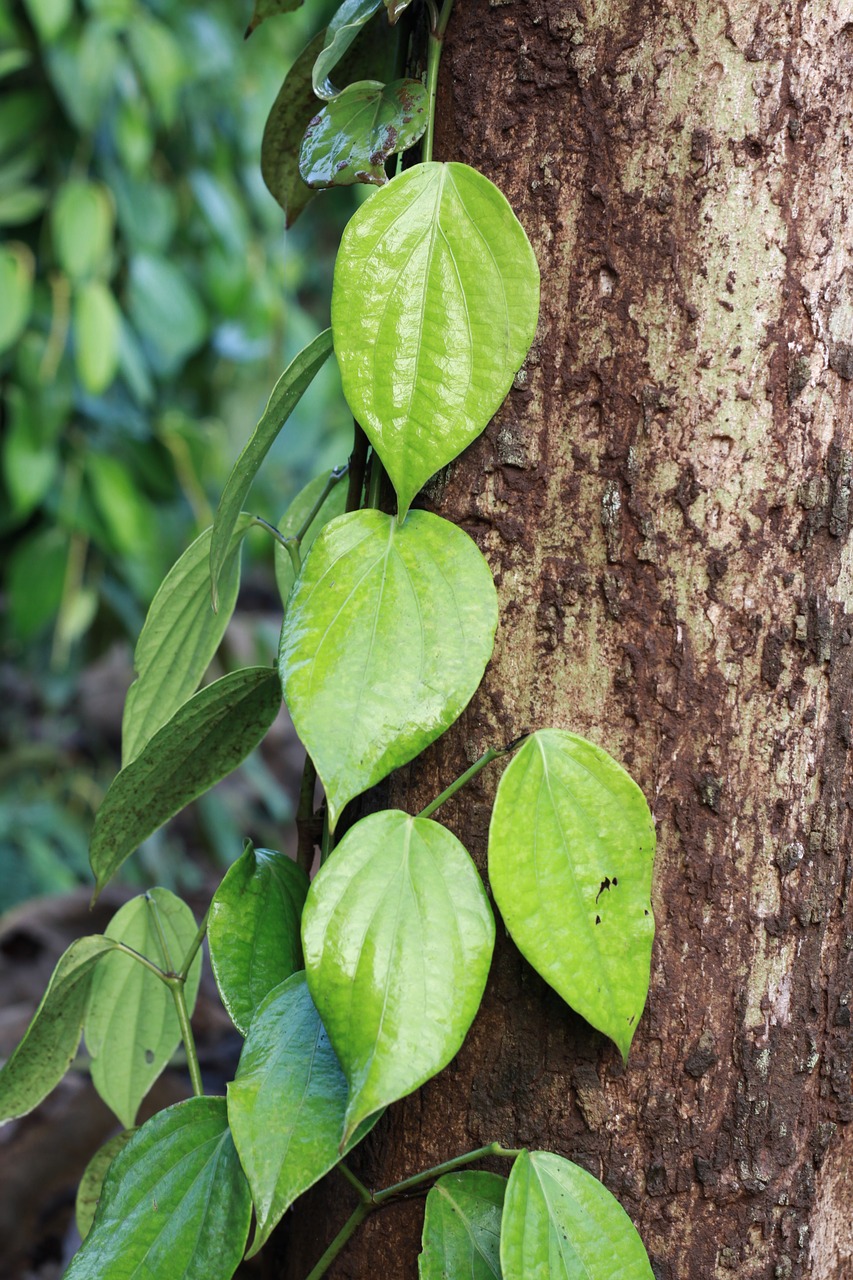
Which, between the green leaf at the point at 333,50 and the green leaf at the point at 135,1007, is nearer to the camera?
the green leaf at the point at 333,50

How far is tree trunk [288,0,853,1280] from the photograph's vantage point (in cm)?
49

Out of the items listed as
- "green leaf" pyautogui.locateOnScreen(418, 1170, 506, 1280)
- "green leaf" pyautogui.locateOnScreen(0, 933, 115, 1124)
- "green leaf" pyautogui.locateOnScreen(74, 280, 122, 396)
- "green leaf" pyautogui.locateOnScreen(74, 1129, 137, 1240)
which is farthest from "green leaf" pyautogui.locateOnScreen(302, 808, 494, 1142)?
"green leaf" pyautogui.locateOnScreen(74, 280, 122, 396)

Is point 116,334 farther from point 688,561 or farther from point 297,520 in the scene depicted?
point 688,561

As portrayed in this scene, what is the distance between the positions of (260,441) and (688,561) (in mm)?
209

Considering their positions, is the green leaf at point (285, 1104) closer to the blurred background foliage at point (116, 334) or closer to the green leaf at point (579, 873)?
the green leaf at point (579, 873)

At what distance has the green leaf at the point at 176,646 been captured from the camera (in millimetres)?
604

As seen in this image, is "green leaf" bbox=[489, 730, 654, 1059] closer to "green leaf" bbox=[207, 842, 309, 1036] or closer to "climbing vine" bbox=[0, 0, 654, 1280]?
"climbing vine" bbox=[0, 0, 654, 1280]

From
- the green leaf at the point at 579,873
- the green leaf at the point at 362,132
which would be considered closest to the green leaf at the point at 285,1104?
the green leaf at the point at 579,873

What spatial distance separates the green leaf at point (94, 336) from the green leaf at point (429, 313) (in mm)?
1379

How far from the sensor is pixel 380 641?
0.46 meters

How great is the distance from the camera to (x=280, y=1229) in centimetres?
63

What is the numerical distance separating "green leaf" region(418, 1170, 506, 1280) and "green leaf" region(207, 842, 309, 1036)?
124 millimetres

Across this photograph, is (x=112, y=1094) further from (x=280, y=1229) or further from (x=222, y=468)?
(x=222, y=468)

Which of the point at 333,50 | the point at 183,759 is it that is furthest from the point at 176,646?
the point at 333,50
